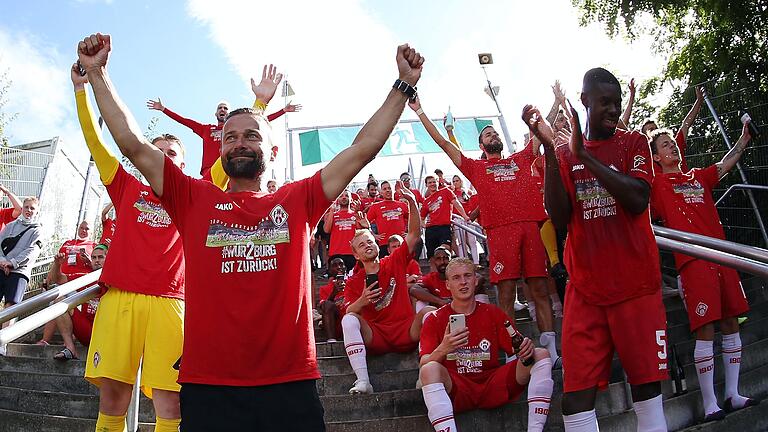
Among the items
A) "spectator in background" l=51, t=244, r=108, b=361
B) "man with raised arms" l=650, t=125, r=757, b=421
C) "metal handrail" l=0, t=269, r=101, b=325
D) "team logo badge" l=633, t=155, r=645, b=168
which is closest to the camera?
"team logo badge" l=633, t=155, r=645, b=168

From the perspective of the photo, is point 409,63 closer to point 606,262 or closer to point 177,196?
point 177,196

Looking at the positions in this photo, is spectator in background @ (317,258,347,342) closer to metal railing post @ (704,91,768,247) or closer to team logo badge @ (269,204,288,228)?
team logo badge @ (269,204,288,228)

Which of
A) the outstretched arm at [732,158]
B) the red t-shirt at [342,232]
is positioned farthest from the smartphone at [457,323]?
the red t-shirt at [342,232]

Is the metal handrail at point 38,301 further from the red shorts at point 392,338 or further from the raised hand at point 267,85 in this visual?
the red shorts at point 392,338

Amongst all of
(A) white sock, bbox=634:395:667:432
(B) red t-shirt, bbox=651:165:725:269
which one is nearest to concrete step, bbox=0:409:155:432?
(A) white sock, bbox=634:395:667:432

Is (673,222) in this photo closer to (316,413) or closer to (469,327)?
(469,327)

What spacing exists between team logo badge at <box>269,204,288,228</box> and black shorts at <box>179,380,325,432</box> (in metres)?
0.61

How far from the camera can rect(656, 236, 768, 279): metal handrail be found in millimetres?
2539

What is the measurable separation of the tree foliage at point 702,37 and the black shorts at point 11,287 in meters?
9.59

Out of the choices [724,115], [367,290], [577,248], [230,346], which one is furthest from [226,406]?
[724,115]

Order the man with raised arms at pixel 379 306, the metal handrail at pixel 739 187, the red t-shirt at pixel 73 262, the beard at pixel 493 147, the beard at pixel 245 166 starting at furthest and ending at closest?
the red t-shirt at pixel 73 262
the metal handrail at pixel 739 187
the beard at pixel 493 147
the man with raised arms at pixel 379 306
the beard at pixel 245 166

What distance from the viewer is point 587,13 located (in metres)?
11.8

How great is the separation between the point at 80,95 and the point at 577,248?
8.18ft

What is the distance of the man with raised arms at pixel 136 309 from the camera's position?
3.15 meters
